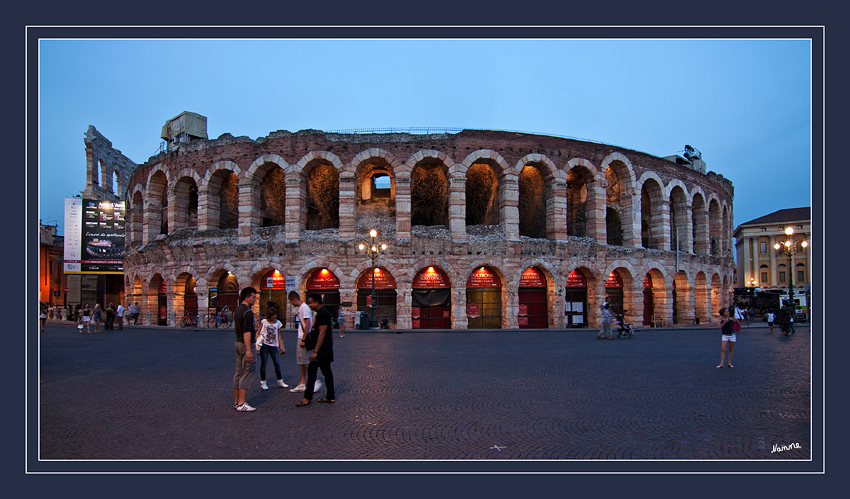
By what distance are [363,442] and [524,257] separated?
2003 cm

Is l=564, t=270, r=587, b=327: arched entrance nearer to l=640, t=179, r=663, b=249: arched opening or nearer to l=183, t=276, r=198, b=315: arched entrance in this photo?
l=640, t=179, r=663, b=249: arched opening

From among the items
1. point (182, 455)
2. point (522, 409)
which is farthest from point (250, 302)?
point (522, 409)

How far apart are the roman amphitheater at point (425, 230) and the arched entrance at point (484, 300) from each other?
0.08 metres

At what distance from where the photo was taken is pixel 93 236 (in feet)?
110

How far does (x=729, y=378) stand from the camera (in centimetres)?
894

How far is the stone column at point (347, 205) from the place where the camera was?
23562 millimetres

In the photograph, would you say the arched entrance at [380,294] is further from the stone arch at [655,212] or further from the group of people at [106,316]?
the stone arch at [655,212]

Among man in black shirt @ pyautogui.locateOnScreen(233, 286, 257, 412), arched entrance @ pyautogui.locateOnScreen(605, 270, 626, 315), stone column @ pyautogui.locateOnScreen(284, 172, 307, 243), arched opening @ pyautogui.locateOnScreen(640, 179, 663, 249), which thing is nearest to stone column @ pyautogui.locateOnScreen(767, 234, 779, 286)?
arched opening @ pyautogui.locateOnScreen(640, 179, 663, 249)

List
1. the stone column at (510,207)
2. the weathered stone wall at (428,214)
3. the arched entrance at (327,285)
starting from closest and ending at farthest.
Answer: the weathered stone wall at (428,214) → the stone column at (510,207) → the arched entrance at (327,285)

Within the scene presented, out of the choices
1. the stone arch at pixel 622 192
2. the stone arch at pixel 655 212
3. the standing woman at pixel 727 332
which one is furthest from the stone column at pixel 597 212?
the standing woman at pixel 727 332

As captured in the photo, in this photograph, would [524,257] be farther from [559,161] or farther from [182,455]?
[182,455]

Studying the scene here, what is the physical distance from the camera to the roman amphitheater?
23.8m

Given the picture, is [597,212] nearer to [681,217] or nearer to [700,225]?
[681,217]
